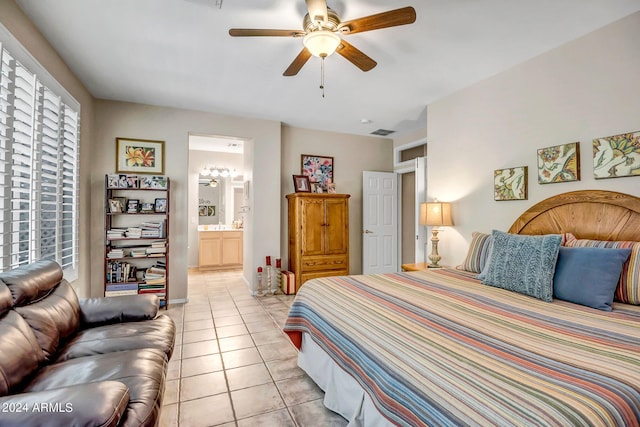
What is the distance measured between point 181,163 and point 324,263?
8.32 feet

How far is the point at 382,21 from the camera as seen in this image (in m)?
1.92

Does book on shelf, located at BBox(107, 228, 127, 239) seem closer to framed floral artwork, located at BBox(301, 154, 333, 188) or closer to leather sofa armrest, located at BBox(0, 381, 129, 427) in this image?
framed floral artwork, located at BBox(301, 154, 333, 188)

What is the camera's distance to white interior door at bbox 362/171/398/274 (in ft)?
18.2

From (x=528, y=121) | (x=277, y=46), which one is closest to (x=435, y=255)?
(x=528, y=121)

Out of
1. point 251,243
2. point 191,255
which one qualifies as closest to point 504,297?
point 251,243

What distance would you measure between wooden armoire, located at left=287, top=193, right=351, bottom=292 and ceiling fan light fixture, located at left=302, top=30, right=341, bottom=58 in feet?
8.96

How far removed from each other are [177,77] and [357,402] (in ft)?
11.2

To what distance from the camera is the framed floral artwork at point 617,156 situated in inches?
87.7

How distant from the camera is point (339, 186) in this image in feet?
18.3

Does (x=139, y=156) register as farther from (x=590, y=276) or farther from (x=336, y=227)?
(x=590, y=276)

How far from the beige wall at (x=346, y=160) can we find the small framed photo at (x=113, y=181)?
2.27 m

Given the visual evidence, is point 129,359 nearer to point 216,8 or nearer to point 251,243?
point 216,8

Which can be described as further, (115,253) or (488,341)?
(115,253)

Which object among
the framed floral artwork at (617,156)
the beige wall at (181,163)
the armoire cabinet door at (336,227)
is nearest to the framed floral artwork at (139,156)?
the beige wall at (181,163)
